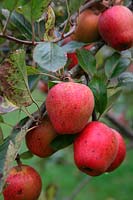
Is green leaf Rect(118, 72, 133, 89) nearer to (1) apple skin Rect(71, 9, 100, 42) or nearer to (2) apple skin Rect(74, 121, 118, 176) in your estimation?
(1) apple skin Rect(71, 9, 100, 42)

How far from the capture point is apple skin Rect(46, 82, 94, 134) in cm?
108

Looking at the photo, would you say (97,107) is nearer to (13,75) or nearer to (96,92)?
(96,92)

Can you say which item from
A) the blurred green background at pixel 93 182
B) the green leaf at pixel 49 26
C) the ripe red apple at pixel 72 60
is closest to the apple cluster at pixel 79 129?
the green leaf at pixel 49 26

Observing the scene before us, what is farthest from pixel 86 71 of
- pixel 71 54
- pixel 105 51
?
pixel 105 51

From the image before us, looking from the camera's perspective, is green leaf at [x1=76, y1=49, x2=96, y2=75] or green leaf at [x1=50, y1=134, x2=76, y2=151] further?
green leaf at [x1=76, y1=49, x2=96, y2=75]

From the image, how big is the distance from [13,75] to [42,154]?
17 cm

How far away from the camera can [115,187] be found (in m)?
4.89

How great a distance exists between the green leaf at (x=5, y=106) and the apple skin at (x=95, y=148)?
0.48 ft

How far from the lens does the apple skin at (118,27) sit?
1.29m

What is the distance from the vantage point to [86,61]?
4.19 ft

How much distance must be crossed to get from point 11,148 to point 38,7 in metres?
0.31

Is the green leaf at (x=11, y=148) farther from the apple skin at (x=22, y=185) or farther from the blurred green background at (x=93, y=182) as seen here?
the blurred green background at (x=93, y=182)

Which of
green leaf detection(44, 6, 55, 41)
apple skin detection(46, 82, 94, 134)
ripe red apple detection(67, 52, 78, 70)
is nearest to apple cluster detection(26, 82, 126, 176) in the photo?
apple skin detection(46, 82, 94, 134)

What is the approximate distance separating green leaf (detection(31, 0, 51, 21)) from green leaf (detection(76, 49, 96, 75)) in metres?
0.14
